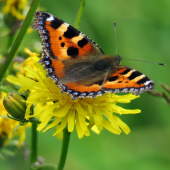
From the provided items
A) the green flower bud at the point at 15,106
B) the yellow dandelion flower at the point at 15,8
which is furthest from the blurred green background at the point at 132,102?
the green flower bud at the point at 15,106

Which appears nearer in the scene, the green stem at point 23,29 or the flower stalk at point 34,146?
the green stem at point 23,29

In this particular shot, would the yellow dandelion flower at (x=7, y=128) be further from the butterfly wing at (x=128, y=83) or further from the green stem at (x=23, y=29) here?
the butterfly wing at (x=128, y=83)

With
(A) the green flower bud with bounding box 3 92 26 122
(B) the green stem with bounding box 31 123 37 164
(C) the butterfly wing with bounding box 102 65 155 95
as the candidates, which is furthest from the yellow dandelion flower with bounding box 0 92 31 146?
(C) the butterfly wing with bounding box 102 65 155 95

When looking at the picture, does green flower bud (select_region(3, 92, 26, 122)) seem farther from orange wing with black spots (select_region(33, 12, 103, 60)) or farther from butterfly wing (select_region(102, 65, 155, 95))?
butterfly wing (select_region(102, 65, 155, 95))

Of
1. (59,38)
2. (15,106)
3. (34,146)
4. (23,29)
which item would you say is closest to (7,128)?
(34,146)

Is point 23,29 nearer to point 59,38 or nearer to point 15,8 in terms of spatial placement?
point 59,38

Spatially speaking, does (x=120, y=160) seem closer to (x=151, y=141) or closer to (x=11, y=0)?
(x=151, y=141)
